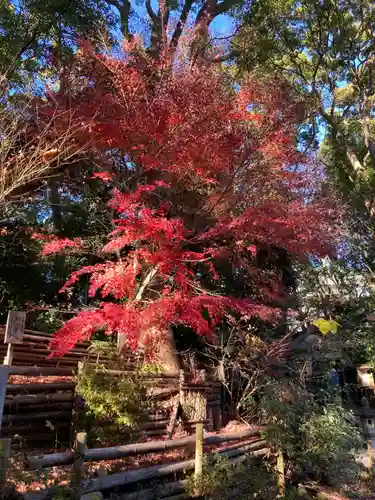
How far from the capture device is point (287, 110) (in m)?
11.4

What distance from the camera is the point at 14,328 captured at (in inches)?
201

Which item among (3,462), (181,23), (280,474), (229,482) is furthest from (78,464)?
(181,23)

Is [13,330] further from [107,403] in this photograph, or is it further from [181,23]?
[181,23]

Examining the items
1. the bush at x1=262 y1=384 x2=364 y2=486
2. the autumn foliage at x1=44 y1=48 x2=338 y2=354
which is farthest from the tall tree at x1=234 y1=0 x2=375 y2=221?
the bush at x1=262 y1=384 x2=364 y2=486

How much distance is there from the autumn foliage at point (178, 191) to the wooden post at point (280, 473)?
252 cm

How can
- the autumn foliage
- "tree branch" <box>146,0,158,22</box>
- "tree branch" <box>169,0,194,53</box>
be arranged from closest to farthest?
the autumn foliage → "tree branch" <box>169,0,194,53</box> → "tree branch" <box>146,0,158,22</box>

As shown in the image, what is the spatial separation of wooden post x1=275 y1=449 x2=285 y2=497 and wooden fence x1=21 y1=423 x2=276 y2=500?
663 millimetres

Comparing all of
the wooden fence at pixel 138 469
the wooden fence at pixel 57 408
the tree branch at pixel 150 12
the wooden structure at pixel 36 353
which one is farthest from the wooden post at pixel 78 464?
the tree branch at pixel 150 12

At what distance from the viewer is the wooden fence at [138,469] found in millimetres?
4055

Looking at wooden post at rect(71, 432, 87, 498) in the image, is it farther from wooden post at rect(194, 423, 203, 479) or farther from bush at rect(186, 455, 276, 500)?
wooden post at rect(194, 423, 203, 479)

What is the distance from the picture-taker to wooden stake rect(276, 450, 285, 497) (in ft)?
22.2

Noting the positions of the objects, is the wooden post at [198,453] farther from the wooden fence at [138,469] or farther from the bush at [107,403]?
the bush at [107,403]

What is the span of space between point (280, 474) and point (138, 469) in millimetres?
3152

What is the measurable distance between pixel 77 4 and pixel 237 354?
1017 centimetres
